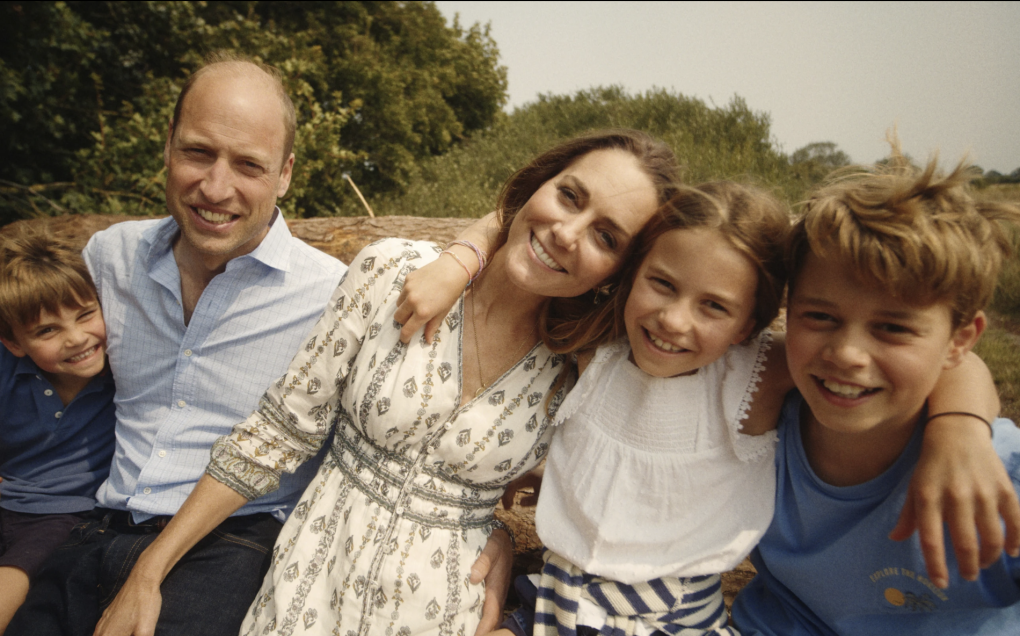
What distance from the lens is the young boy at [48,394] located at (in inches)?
83.5

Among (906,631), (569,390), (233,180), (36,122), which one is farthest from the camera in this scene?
(36,122)

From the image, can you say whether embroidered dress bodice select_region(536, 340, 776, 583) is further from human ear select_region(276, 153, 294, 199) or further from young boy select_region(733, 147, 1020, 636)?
human ear select_region(276, 153, 294, 199)

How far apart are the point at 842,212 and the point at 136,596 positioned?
2.11m

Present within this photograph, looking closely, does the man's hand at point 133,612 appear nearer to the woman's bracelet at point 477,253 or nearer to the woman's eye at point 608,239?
the woman's bracelet at point 477,253

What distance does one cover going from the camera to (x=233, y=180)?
6.88ft

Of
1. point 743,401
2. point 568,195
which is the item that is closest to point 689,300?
point 743,401

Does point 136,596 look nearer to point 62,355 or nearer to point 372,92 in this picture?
point 62,355

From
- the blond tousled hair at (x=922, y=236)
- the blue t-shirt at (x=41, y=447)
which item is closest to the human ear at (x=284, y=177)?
the blue t-shirt at (x=41, y=447)

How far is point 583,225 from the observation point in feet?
5.26

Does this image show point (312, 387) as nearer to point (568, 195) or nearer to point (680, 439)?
point (568, 195)

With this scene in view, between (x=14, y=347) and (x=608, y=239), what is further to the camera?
(x=14, y=347)

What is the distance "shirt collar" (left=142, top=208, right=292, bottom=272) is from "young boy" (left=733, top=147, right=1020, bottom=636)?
5.56 ft

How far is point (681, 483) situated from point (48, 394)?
229 centimetres

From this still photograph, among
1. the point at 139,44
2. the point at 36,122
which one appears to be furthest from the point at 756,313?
the point at 139,44
